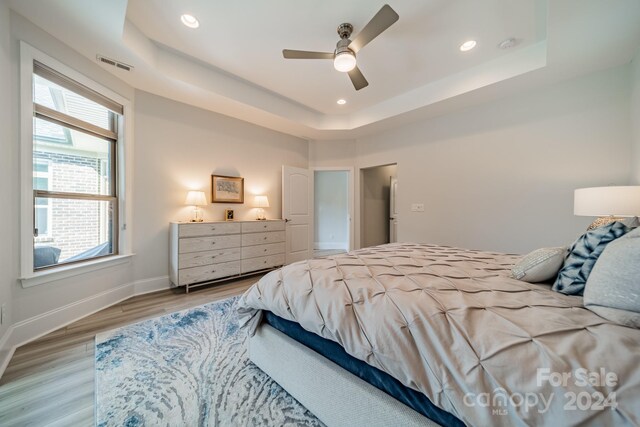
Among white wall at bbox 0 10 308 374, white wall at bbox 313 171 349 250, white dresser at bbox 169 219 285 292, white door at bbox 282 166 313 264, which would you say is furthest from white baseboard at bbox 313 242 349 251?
white dresser at bbox 169 219 285 292

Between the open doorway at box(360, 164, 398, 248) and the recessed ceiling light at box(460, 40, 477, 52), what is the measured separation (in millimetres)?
2489

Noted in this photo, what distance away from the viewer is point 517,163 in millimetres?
3002

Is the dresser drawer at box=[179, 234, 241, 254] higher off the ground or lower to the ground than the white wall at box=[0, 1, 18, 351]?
lower

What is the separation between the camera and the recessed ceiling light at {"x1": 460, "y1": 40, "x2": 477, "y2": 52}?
250 cm

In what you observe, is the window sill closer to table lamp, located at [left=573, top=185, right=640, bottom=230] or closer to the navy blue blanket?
the navy blue blanket

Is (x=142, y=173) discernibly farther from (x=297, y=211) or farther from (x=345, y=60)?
(x=345, y=60)

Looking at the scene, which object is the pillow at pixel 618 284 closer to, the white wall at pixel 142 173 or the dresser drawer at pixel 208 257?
the white wall at pixel 142 173

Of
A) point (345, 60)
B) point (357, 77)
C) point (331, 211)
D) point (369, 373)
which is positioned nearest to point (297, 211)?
point (331, 211)

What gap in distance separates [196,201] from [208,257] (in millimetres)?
812

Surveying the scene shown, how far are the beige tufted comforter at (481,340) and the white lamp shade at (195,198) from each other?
8.28ft

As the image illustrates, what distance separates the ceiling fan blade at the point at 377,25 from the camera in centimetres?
174

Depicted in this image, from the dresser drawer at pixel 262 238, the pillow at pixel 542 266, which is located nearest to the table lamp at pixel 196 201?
the dresser drawer at pixel 262 238

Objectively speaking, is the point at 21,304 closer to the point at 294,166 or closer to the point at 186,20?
the point at 186,20

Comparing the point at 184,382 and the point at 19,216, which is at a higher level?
the point at 19,216
